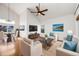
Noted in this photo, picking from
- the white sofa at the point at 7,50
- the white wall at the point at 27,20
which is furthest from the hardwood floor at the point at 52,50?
the white sofa at the point at 7,50

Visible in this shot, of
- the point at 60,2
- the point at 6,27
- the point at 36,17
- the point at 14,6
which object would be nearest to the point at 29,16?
the point at 36,17

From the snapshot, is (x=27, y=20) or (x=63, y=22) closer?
(x=63, y=22)

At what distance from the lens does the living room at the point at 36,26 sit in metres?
2.08

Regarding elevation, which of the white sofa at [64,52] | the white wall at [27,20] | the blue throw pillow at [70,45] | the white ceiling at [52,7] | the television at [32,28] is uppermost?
the white ceiling at [52,7]

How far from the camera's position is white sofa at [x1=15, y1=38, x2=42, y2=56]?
6.92 ft

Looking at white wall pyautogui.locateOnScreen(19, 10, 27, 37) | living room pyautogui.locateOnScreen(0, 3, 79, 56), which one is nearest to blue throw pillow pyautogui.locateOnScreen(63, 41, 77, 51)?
living room pyautogui.locateOnScreen(0, 3, 79, 56)

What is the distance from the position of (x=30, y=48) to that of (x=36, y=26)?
53cm

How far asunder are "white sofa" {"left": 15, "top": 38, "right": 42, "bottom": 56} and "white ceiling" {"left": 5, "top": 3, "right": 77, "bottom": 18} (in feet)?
2.19

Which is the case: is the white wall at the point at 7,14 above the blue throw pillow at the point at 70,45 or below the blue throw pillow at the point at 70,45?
above

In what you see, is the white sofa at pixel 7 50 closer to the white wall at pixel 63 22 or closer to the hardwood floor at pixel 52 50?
the hardwood floor at pixel 52 50

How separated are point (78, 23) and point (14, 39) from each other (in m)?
1.49

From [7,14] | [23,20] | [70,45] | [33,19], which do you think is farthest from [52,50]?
[7,14]

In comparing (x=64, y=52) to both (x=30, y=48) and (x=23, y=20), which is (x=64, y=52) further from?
(x=23, y=20)

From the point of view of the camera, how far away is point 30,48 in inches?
85.4
